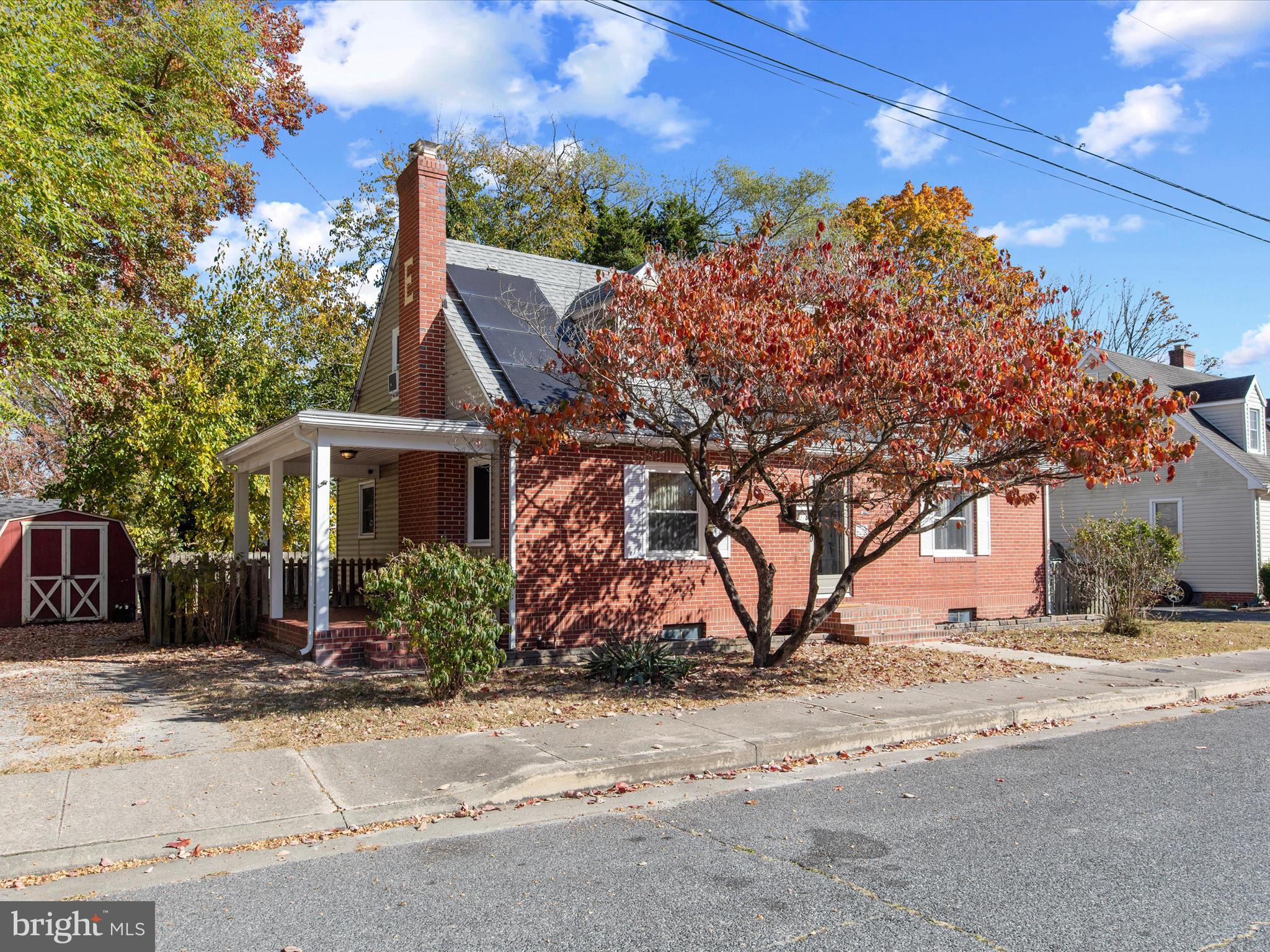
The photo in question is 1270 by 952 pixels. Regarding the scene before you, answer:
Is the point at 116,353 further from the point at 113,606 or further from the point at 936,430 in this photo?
the point at 936,430

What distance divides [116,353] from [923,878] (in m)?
14.8

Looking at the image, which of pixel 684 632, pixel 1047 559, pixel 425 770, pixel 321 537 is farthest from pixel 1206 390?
pixel 425 770

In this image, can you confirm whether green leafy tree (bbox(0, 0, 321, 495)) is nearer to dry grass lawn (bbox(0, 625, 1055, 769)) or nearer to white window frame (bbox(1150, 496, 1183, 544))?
dry grass lawn (bbox(0, 625, 1055, 769))

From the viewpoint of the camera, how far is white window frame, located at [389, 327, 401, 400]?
15562mm

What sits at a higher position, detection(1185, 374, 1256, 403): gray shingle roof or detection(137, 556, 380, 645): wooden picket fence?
detection(1185, 374, 1256, 403): gray shingle roof

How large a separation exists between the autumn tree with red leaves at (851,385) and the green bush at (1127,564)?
5.45 metres

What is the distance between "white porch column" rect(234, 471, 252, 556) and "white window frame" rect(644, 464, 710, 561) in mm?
7086

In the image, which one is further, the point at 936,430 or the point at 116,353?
the point at 116,353

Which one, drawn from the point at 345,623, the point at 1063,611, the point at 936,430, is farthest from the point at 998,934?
the point at 1063,611

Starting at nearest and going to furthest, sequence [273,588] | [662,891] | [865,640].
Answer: [662,891] < [273,588] < [865,640]

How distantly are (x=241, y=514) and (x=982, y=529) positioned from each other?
13.7 meters

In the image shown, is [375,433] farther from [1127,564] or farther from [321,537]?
[1127,564]

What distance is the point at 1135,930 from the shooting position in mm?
4250

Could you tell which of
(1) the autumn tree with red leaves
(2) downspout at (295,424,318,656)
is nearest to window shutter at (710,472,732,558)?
(1) the autumn tree with red leaves
